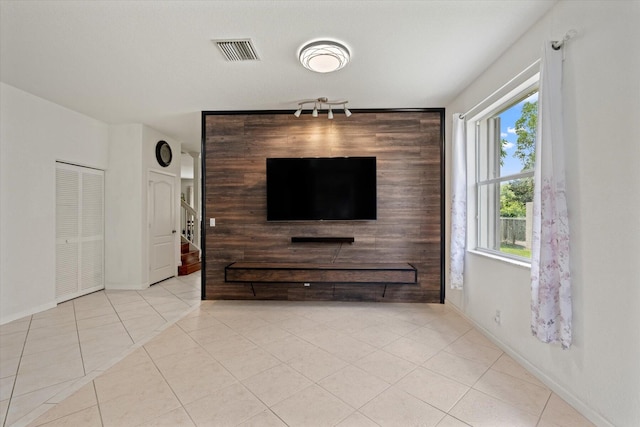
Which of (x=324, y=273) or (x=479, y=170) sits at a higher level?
(x=479, y=170)

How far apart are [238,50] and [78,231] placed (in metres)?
3.59

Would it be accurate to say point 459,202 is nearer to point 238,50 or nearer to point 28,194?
point 238,50

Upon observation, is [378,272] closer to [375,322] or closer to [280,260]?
[375,322]

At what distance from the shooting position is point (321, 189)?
12.5 feet

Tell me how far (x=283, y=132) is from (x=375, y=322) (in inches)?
105

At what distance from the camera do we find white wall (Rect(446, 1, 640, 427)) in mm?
1444

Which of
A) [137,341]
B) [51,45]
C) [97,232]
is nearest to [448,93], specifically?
[51,45]

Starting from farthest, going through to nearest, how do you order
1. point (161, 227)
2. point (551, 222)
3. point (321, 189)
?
1. point (161, 227)
2. point (321, 189)
3. point (551, 222)

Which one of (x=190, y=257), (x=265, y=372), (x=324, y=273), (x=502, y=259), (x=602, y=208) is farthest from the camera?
(x=190, y=257)

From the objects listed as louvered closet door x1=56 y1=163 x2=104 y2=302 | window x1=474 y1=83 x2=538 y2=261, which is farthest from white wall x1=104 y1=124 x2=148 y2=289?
window x1=474 y1=83 x2=538 y2=261

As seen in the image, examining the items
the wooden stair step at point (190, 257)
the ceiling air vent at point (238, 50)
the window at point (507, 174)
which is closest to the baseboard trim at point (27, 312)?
the wooden stair step at point (190, 257)

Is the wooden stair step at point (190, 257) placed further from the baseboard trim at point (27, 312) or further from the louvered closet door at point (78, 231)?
the baseboard trim at point (27, 312)

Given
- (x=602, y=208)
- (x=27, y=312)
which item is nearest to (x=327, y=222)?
(x=602, y=208)

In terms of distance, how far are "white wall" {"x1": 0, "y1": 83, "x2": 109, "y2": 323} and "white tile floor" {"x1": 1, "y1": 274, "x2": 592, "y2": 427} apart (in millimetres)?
358
